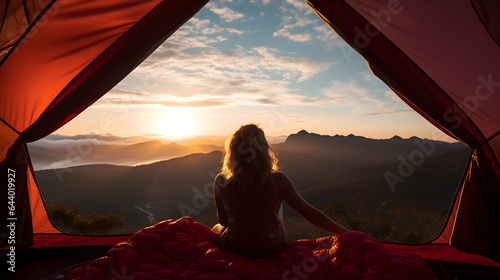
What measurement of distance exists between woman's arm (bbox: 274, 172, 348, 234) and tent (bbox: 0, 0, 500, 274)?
1153 millimetres

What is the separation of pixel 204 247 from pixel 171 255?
7.9 inches

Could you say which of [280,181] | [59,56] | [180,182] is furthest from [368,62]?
[180,182]

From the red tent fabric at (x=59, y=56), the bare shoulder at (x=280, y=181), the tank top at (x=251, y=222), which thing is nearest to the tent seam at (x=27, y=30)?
the red tent fabric at (x=59, y=56)

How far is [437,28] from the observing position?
83.4 inches

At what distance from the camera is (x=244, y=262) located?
5.07ft

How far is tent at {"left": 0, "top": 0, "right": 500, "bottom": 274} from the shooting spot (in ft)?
6.76

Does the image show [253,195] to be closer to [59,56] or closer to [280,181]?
[280,181]

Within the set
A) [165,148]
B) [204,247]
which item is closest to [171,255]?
[204,247]

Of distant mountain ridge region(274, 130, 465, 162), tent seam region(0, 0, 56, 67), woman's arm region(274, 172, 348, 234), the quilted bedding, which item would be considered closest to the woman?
woman's arm region(274, 172, 348, 234)

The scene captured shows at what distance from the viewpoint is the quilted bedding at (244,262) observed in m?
1.42

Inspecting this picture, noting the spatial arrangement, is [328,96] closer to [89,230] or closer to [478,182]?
[478,182]

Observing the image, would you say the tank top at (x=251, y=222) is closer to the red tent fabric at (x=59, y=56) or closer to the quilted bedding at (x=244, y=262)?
the quilted bedding at (x=244, y=262)

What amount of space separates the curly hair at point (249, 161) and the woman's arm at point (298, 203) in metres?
0.08

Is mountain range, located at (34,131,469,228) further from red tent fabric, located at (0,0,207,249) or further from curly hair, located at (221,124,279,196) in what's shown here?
curly hair, located at (221,124,279,196)
